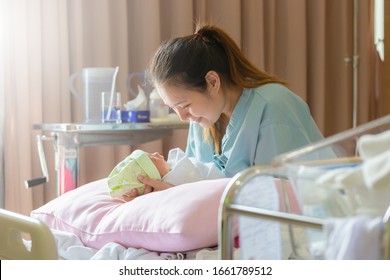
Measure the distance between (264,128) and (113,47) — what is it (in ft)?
5.21

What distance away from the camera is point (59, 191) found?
281 cm

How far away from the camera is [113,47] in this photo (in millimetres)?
3502

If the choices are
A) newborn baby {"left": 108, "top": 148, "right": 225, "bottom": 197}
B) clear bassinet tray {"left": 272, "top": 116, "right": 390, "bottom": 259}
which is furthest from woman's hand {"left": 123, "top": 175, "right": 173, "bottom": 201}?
clear bassinet tray {"left": 272, "top": 116, "right": 390, "bottom": 259}

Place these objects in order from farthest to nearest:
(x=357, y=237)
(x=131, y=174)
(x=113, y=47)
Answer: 1. (x=113, y=47)
2. (x=131, y=174)
3. (x=357, y=237)

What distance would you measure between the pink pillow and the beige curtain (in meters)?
1.56

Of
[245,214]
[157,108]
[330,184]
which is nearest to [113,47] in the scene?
[157,108]

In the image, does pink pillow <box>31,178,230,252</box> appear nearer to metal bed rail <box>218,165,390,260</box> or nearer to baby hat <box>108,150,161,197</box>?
baby hat <box>108,150,161,197</box>

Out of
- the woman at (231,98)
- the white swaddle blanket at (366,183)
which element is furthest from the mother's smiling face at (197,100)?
the white swaddle blanket at (366,183)

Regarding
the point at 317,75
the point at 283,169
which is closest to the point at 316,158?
the point at 283,169

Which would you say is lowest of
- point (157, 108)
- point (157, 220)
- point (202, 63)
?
point (157, 220)

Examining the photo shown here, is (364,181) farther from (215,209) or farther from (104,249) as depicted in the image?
(104,249)

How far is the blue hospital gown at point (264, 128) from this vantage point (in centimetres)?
207

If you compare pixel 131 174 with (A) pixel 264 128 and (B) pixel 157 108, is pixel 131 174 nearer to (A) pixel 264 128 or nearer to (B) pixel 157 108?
(A) pixel 264 128
